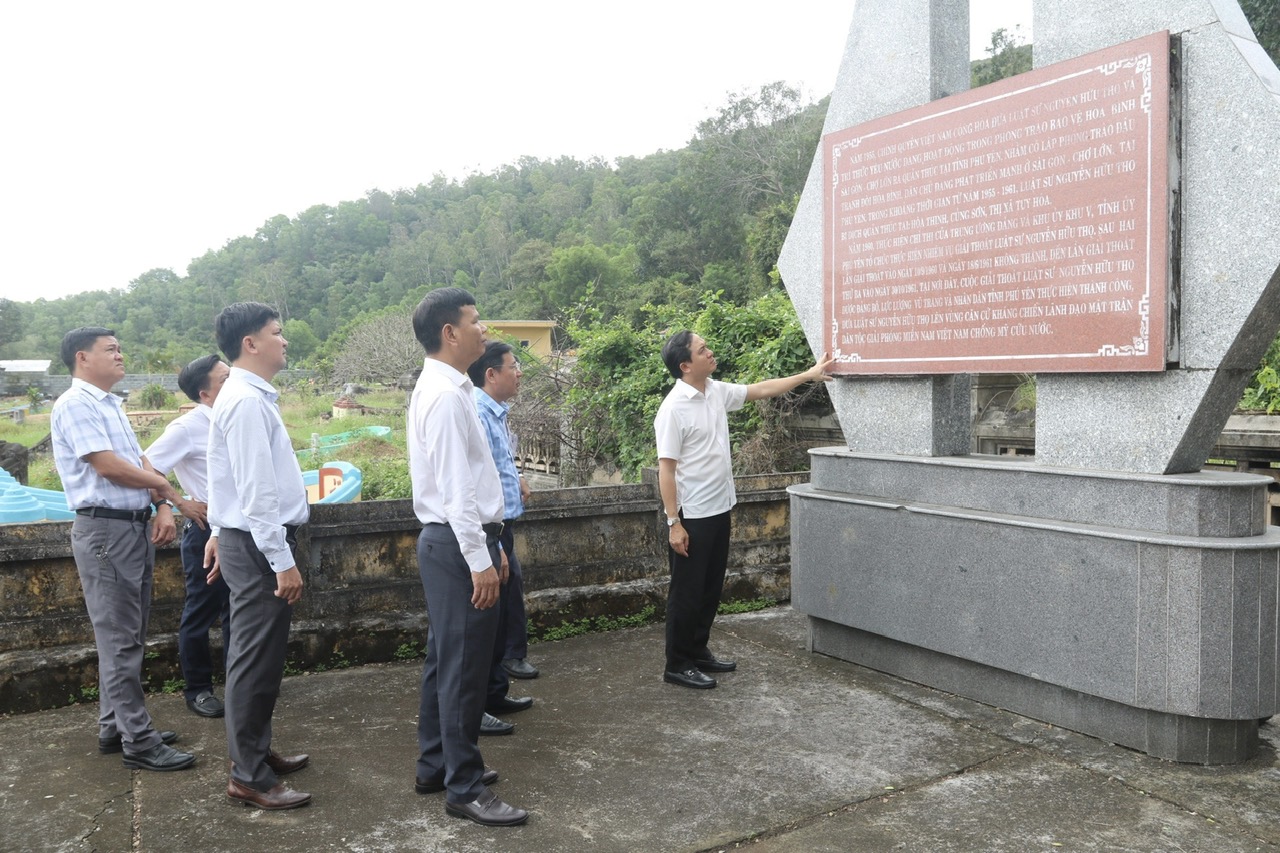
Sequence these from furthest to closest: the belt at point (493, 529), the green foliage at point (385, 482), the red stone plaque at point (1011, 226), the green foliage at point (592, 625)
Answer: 1. the green foliage at point (385, 482)
2. the green foliage at point (592, 625)
3. the red stone plaque at point (1011, 226)
4. the belt at point (493, 529)

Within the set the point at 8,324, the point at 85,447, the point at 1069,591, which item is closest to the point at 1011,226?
the point at 1069,591

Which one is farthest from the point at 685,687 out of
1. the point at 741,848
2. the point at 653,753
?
the point at 741,848

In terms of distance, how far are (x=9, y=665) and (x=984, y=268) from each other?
4706 mm

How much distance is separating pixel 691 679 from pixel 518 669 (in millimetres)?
891

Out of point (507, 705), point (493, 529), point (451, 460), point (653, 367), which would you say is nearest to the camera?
point (451, 460)

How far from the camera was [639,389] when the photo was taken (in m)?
10.2

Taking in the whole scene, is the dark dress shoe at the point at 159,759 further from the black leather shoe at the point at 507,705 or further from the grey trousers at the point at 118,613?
the black leather shoe at the point at 507,705

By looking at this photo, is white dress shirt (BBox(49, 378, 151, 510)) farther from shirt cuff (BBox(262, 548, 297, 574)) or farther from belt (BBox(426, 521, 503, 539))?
belt (BBox(426, 521, 503, 539))

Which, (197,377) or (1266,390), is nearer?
(197,377)

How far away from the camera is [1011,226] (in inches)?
159

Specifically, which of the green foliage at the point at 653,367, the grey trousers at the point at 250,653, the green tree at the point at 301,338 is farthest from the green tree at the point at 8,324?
the grey trousers at the point at 250,653

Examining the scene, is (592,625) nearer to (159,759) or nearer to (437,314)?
(159,759)

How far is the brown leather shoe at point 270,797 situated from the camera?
3232 mm

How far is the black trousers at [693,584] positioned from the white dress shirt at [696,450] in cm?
8
